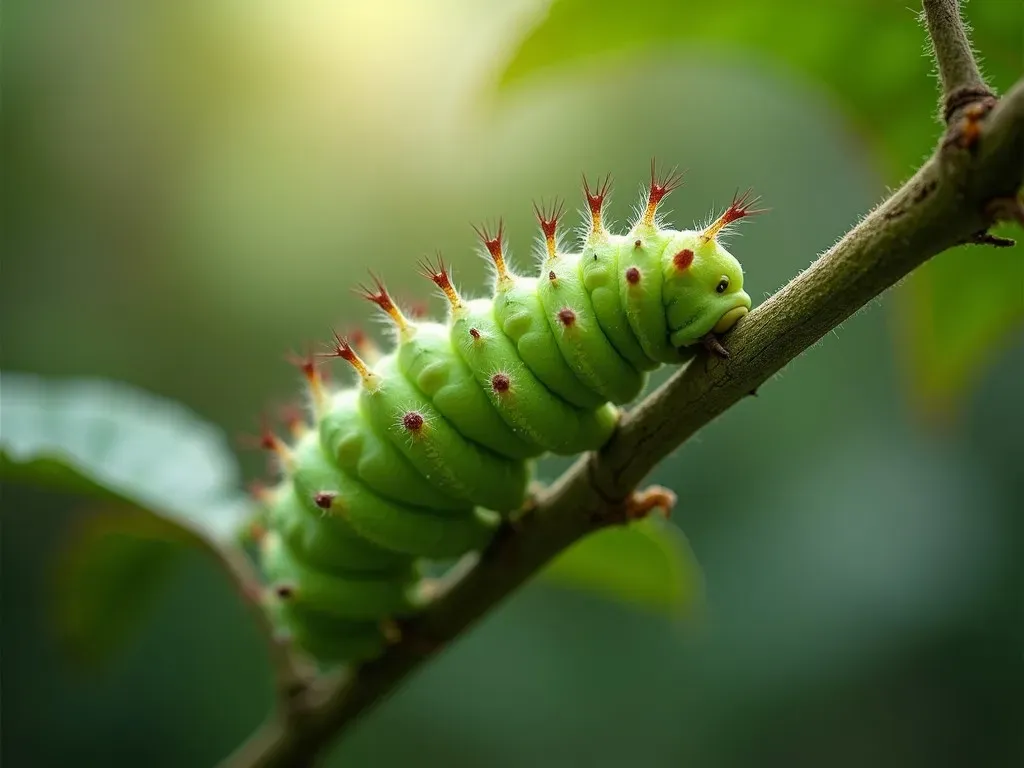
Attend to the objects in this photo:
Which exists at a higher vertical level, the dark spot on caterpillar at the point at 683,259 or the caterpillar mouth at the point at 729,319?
the dark spot on caterpillar at the point at 683,259

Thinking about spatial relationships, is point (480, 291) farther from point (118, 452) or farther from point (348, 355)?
point (348, 355)

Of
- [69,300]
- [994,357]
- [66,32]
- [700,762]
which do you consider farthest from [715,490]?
[66,32]

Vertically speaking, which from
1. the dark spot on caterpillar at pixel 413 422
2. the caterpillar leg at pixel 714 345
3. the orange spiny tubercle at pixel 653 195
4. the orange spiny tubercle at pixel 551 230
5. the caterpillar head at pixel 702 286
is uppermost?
the orange spiny tubercle at pixel 551 230

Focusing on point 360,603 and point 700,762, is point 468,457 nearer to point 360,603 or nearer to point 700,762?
point 360,603

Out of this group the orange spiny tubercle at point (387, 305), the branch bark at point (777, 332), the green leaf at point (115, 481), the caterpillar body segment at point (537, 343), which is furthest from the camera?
the green leaf at point (115, 481)

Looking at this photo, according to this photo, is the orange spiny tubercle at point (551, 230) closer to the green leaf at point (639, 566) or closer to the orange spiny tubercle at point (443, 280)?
the orange spiny tubercle at point (443, 280)

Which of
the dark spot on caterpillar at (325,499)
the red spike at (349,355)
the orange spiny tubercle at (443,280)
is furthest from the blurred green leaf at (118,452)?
the orange spiny tubercle at (443,280)

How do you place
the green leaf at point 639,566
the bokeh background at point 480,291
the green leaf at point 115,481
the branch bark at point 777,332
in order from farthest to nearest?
the bokeh background at point 480,291
the green leaf at point 115,481
the green leaf at point 639,566
the branch bark at point 777,332

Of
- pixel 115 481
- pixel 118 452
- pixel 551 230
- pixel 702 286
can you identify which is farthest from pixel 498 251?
pixel 118 452

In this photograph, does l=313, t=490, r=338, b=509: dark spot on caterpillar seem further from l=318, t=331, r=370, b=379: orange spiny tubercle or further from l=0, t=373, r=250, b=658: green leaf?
l=0, t=373, r=250, b=658: green leaf
